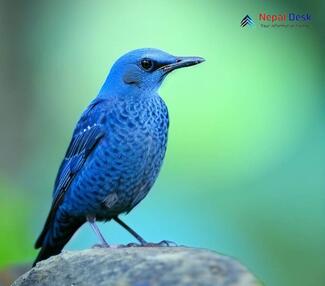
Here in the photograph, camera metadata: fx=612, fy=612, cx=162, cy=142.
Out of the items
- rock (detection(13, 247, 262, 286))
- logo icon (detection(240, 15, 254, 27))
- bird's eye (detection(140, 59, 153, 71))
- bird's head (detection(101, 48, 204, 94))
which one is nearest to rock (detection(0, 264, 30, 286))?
rock (detection(13, 247, 262, 286))

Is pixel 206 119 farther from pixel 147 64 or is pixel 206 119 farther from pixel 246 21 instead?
pixel 147 64

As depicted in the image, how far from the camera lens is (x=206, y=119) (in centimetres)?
467

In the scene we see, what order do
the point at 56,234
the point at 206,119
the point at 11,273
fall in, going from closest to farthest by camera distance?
the point at 56,234
the point at 11,273
the point at 206,119

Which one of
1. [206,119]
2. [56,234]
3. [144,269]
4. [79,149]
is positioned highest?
[206,119]

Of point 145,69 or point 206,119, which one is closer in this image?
point 145,69

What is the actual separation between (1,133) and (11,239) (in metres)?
0.85

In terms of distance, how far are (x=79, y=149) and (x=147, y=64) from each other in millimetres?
656

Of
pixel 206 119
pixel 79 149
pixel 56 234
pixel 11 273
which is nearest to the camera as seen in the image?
pixel 79 149

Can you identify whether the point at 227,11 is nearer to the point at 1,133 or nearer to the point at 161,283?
the point at 1,133

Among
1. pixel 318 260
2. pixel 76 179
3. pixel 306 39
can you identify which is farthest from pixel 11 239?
pixel 306 39

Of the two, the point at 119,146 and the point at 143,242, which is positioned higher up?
the point at 119,146

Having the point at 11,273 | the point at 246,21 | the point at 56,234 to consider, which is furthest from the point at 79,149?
the point at 246,21

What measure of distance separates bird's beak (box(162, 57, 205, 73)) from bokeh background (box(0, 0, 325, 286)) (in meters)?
0.93

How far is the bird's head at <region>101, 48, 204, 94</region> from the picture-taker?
3.62m
